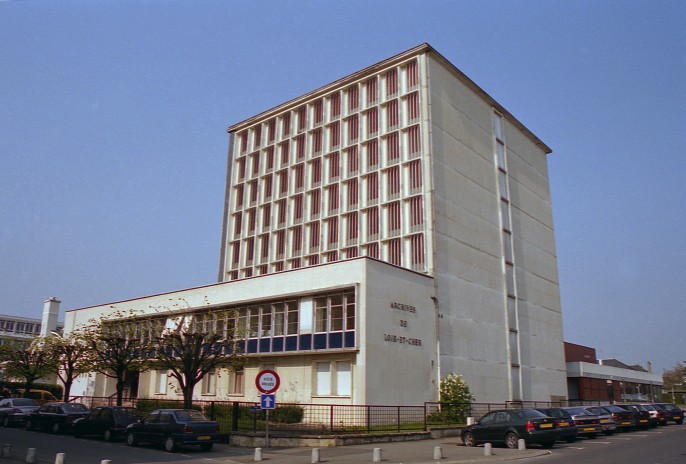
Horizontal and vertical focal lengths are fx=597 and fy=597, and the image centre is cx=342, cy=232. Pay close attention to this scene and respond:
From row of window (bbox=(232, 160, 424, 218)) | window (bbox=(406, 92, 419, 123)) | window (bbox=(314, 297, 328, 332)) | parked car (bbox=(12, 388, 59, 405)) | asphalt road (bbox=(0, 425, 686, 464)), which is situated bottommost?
asphalt road (bbox=(0, 425, 686, 464))

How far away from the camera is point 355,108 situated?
2067 inches

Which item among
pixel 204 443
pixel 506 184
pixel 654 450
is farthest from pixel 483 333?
pixel 204 443

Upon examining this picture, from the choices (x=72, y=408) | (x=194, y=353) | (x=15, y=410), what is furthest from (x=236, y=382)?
(x=15, y=410)

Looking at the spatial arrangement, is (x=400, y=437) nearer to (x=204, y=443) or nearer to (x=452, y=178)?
(x=204, y=443)

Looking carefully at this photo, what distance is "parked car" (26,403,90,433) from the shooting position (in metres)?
28.9

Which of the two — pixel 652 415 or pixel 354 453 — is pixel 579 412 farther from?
pixel 354 453

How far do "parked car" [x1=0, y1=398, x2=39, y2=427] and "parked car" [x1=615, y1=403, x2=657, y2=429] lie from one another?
33584 millimetres

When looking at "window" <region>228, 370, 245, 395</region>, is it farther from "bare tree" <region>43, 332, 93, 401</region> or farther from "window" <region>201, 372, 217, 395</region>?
"bare tree" <region>43, 332, 93, 401</region>

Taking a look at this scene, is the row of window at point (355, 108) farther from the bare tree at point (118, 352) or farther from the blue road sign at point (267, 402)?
the blue road sign at point (267, 402)

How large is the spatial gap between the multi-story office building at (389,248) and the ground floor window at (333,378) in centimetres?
9

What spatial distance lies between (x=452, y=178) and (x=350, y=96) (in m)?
13.0

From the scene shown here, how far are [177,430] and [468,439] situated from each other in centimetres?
1165

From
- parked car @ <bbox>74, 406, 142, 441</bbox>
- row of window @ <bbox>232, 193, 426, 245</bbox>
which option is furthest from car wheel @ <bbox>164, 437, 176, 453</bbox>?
row of window @ <bbox>232, 193, 426, 245</bbox>

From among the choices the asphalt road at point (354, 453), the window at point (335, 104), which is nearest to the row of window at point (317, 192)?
the window at point (335, 104)
